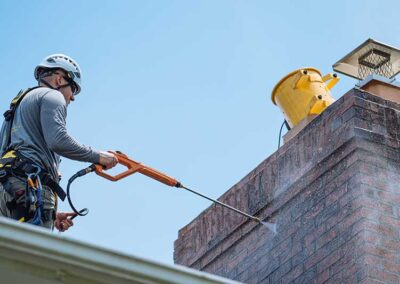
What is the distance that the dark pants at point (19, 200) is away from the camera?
6.74 metres

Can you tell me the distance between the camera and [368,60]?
9695 mm

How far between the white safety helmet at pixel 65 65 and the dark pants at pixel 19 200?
30.7 inches

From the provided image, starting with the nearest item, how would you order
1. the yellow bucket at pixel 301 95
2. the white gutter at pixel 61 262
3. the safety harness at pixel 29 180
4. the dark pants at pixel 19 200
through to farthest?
1. the white gutter at pixel 61 262
2. the safety harness at pixel 29 180
3. the dark pants at pixel 19 200
4. the yellow bucket at pixel 301 95

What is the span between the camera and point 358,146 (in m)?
8.14

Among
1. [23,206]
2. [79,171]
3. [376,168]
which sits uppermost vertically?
[376,168]

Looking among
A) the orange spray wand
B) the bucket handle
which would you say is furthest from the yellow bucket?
the orange spray wand

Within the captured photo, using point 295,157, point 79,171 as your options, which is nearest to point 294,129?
point 295,157

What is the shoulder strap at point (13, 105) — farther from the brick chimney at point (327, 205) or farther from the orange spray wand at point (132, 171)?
the brick chimney at point (327, 205)

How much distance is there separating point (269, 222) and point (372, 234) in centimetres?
119

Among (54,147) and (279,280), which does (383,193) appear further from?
(54,147)

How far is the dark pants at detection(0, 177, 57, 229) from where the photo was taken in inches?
265

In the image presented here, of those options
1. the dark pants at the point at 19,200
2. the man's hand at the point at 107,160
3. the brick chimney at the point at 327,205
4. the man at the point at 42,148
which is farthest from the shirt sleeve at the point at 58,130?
the brick chimney at the point at 327,205

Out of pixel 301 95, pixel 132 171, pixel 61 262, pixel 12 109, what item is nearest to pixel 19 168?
pixel 12 109

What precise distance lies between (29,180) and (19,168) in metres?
0.14
